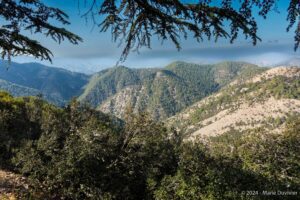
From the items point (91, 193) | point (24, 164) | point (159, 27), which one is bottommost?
point (91, 193)

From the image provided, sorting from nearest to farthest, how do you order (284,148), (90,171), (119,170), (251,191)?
(251,191), (90,171), (119,170), (284,148)

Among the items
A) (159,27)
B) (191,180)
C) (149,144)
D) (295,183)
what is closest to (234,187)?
(191,180)

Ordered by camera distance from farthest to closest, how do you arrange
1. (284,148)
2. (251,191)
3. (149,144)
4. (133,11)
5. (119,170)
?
1. (284,148)
2. (149,144)
3. (119,170)
4. (251,191)
5. (133,11)

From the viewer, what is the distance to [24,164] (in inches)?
843

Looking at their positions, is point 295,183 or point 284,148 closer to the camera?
point 295,183

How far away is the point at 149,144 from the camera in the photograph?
25.3 meters

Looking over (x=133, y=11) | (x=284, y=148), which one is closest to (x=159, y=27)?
(x=133, y=11)

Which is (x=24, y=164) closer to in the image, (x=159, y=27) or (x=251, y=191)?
(x=251, y=191)

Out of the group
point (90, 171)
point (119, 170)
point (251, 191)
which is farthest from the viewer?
point (119, 170)

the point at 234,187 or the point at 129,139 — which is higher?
the point at 129,139

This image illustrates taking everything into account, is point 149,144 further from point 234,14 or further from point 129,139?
point 234,14

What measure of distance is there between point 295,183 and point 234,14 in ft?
66.9

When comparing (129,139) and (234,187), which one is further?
(129,139)

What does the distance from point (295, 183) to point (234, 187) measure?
4470mm
